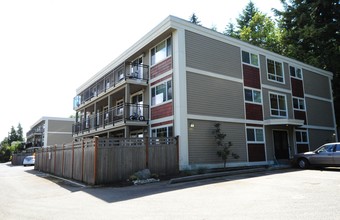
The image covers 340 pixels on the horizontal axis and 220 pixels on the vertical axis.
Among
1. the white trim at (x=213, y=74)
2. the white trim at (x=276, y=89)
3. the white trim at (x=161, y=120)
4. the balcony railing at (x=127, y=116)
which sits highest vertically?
the white trim at (x=213, y=74)

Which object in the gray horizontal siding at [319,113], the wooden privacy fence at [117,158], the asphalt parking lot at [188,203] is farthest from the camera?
the gray horizontal siding at [319,113]

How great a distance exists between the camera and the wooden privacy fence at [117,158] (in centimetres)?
1291

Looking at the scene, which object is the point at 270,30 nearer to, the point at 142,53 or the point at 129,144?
the point at 142,53

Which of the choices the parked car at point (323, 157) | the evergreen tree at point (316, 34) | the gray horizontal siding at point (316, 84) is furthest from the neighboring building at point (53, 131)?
the parked car at point (323, 157)

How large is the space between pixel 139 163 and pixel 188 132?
3801 millimetres

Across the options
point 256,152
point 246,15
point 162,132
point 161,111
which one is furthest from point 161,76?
point 246,15

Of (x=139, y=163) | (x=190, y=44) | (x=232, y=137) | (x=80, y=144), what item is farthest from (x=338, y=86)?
(x=80, y=144)

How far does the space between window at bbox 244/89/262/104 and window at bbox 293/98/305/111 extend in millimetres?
4929

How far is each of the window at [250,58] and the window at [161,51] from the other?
20.9 ft

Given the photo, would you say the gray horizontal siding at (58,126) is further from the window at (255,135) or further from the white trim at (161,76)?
the window at (255,135)

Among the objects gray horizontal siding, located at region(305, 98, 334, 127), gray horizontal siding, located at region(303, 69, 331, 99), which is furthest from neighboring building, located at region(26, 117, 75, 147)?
gray horizontal siding, located at region(305, 98, 334, 127)

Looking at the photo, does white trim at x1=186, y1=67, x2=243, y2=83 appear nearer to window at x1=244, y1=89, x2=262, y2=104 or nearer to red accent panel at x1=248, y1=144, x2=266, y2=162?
window at x1=244, y1=89, x2=262, y2=104

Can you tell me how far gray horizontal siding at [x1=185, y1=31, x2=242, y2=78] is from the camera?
17594mm

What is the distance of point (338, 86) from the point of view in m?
30.2
